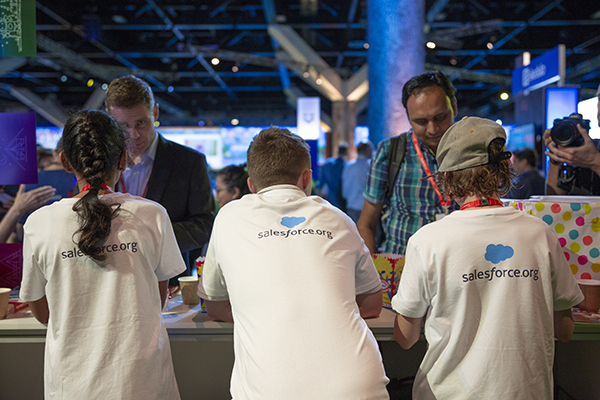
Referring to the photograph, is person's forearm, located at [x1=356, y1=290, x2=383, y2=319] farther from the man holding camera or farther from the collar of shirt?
the man holding camera

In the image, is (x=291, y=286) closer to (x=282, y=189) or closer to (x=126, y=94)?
(x=282, y=189)

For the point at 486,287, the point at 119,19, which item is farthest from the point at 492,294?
the point at 119,19

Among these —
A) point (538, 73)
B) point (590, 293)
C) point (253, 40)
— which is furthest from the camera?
point (253, 40)

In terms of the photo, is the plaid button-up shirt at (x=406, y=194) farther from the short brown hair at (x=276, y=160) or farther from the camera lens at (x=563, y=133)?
the short brown hair at (x=276, y=160)

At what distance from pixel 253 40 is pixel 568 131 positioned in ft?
37.7

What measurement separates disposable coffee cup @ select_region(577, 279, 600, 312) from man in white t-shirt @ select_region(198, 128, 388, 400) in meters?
0.89

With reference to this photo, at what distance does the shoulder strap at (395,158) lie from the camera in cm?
237

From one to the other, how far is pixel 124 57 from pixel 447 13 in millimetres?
8767

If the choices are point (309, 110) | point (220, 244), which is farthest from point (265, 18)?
point (220, 244)

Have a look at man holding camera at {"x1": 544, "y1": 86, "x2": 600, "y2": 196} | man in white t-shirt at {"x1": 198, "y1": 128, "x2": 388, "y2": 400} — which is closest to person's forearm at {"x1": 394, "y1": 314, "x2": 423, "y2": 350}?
man in white t-shirt at {"x1": 198, "y1": 128, "x2": 388, "y2": 400}

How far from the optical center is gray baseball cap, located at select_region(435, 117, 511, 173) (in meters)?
1.39

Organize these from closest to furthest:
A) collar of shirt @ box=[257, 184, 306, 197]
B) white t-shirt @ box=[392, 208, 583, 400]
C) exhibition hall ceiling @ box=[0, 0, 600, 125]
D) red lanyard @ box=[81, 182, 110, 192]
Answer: white t-shirt @ box=[392, 208, 583, 400] → collar of shirt @ box=[257, 184, 306, 197] → red lanyard @ box=[81, 182, 110, 192] → exhibition hall ceiling @ box=[0, 0, 600, 125]

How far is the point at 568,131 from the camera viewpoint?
206 cm

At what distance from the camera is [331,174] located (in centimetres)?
802
